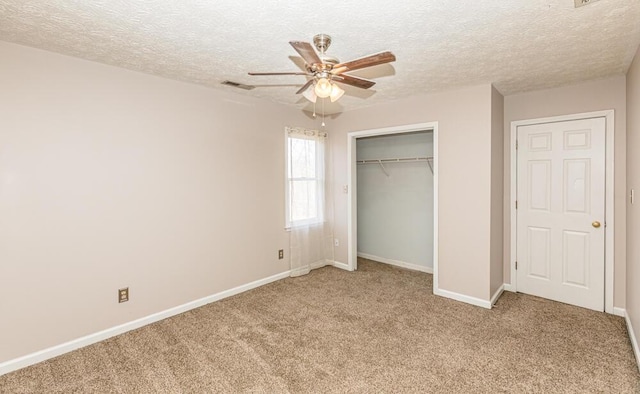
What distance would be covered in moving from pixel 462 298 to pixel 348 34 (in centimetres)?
306

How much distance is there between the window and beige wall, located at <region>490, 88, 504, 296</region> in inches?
91.2

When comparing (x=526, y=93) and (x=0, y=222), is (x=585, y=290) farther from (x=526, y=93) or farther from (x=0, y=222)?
(x=0, y=222)

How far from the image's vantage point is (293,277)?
4.49 m

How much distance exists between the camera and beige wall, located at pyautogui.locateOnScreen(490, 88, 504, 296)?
137 inches

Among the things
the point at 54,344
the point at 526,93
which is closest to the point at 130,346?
the point at 54,344

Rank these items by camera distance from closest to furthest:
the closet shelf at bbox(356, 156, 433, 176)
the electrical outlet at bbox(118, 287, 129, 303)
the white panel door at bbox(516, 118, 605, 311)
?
the electrical outlet at bbox(118, 287, 129, 303), the white panel door at bbox(516, 118, 605, 311), the closet shelf at bbox(356, 156, 433, 176)

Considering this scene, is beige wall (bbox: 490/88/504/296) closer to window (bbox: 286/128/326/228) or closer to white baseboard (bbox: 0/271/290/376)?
window (bbox: 286/128/326/228)

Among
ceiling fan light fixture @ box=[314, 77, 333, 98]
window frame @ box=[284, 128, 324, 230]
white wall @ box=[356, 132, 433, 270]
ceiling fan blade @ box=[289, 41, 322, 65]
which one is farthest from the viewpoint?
white wall @ box=[356, 132, 433, 270]

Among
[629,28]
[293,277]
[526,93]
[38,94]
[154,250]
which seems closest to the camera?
[629,28]

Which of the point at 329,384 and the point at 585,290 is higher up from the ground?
the point at 585,290

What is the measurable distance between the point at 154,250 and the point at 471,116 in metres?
3.63

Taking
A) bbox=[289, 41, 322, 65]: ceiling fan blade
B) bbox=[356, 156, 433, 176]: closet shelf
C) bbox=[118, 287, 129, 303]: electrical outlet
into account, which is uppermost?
bbox=[289, 41, 322, 65]: ceiling fan blade

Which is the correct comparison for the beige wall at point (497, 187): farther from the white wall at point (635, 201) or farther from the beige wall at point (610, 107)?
the white wall at point (635, 201)

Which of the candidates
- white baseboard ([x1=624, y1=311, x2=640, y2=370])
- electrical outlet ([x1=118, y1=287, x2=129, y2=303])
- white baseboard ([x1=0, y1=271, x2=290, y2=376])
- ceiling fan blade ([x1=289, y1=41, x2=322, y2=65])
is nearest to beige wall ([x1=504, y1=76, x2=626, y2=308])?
white baseboard ([x1=624, y1=311, x2=640, y2=370])
